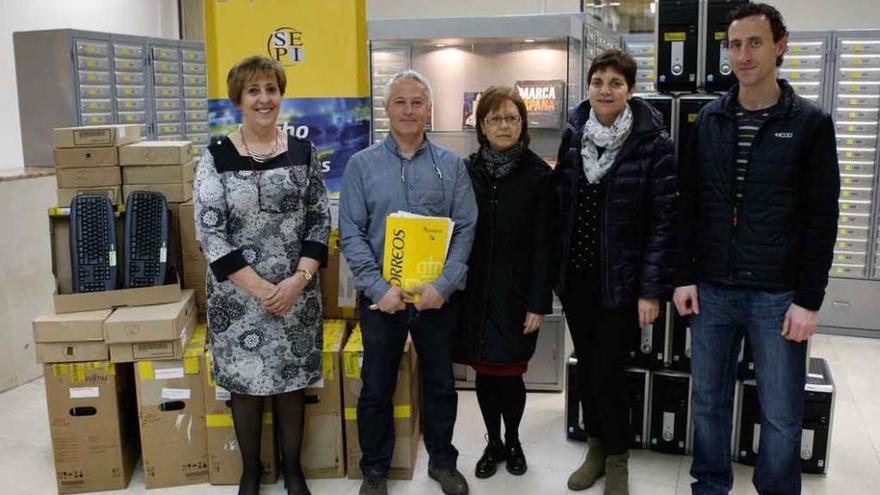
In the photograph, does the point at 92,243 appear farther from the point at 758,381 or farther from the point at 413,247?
the point at 758,381

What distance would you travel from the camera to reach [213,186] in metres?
2.41

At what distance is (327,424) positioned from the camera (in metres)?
2.86

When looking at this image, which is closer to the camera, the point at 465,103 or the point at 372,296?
the point at 372,296

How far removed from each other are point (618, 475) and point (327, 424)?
42.3 inches

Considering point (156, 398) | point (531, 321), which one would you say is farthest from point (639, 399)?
point (156, 398)

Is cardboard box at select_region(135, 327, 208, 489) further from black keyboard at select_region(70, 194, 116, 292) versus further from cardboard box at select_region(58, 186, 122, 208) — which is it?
cardboard box at select_region(58, 186, 122, 208)

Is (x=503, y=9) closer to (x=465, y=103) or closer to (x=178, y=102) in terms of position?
(x=178, y=102)

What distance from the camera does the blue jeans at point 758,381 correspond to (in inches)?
89.4

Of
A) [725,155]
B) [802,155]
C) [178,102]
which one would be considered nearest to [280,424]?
[725,155]

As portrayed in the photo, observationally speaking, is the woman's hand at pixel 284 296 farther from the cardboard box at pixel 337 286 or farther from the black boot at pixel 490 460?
the black boot at pixel 490 460

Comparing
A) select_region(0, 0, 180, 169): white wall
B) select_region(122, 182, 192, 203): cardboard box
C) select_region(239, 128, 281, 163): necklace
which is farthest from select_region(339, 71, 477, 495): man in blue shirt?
select_region(0, 0, 180, 169): white wall

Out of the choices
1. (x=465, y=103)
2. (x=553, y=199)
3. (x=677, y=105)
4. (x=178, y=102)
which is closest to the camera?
(x=553, y=199)

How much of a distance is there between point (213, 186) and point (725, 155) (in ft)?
5.17

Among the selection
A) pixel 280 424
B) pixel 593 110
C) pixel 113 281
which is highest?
pixel 593 110
